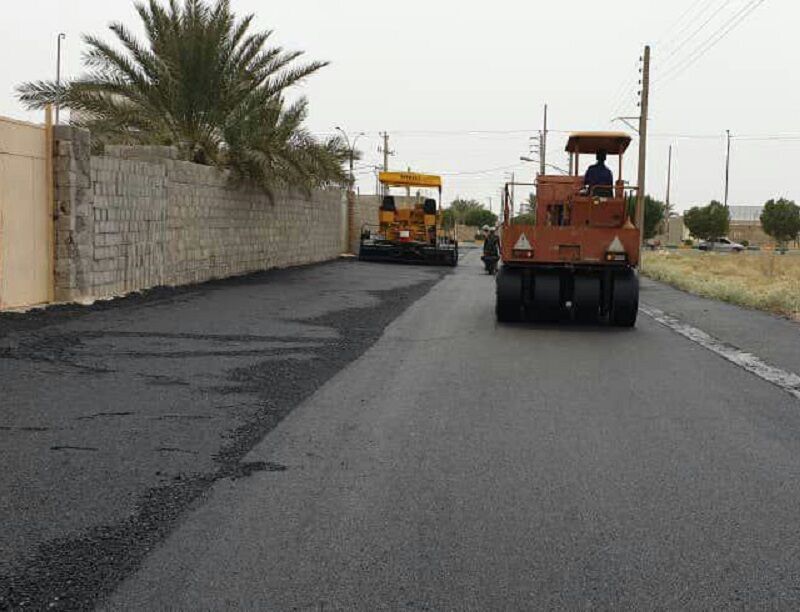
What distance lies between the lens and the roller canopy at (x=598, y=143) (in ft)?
56.9

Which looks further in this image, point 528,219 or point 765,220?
point 765,220

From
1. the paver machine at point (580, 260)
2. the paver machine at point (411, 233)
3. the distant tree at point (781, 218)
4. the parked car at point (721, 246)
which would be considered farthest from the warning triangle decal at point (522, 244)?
the distant tree at point (781, 218)

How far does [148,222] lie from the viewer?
63.8 ft

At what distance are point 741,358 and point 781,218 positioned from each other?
302ft

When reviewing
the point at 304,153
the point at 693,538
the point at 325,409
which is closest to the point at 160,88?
the point at 304,153

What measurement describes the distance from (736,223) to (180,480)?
509 ft

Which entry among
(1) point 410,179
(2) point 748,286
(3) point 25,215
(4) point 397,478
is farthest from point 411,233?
(4) point 397,478

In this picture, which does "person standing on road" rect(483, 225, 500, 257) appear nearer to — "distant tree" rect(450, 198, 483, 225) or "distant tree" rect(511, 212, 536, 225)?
"distant tree" rect(511, 212, 536, 225)

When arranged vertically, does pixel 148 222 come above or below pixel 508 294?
above

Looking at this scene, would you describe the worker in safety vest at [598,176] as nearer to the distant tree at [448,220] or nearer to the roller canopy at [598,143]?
the roller canopy at [598,143]

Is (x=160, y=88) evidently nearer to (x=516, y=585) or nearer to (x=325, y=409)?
(x=325, y=409)

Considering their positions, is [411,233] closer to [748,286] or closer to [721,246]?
[748,286]

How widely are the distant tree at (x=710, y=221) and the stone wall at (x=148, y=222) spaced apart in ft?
265

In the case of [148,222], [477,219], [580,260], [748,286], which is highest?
[477,219]
